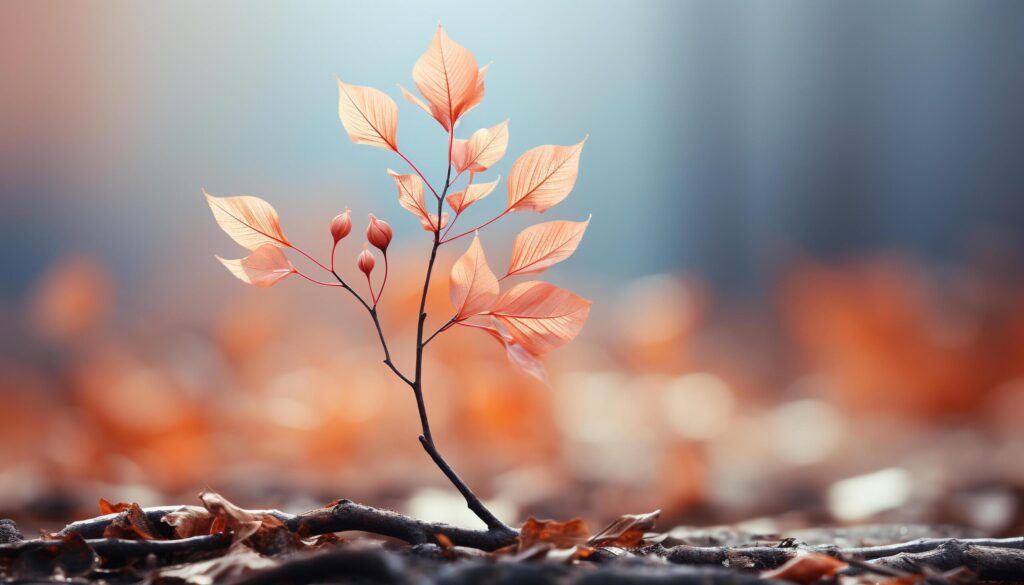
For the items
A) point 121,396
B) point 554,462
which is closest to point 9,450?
point 121,396

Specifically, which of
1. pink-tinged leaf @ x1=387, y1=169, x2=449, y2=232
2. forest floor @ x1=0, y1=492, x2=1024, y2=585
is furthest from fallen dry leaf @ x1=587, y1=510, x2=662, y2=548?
pink-tinged leaf @ x1=387, y1=169, x2=449, y2=232

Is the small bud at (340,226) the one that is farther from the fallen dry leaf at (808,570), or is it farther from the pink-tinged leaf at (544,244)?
the fallen dry leaf at (808,570)

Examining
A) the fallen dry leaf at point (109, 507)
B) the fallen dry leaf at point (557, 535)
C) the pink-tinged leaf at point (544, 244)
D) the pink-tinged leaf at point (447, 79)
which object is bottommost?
the fallen dry leaf at point (557, 535)

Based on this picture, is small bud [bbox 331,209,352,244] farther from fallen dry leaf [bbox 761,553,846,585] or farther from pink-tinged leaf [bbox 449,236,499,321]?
fallen dry leaf [bbox 761,553,846,585]

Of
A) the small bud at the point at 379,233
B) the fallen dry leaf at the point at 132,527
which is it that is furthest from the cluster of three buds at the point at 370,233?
the fallen dry leaf at the point at 132,527

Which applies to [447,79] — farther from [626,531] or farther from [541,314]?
[626,531]
